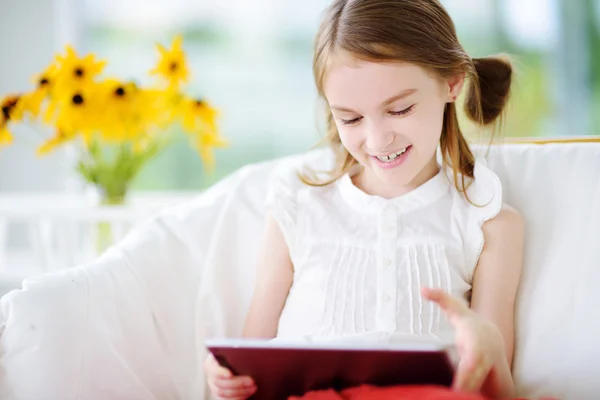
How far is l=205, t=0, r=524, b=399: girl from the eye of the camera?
1.08 m

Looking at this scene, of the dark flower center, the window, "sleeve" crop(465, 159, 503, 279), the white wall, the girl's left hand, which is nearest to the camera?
the girl's left hand

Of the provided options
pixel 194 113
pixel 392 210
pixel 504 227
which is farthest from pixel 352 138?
pixel 194 113

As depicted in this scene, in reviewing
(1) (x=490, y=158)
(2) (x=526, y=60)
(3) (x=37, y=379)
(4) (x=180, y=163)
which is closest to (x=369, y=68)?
(1) (x=490, y=158)

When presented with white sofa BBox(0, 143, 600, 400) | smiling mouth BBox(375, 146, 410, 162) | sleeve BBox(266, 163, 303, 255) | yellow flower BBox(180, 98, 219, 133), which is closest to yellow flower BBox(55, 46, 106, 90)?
yellow flower BBox(180, 98, 219, 133)

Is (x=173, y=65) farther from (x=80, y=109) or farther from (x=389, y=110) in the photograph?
(x=389, y=110)

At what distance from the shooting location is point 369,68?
1.07 metres

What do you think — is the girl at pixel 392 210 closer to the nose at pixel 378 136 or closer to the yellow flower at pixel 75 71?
the nose at pixel 378 136

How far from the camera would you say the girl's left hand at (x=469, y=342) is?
0.89m

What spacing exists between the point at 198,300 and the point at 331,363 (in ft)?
1.52

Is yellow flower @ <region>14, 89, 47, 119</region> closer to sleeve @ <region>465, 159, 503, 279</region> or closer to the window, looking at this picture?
sleeve @ <region>465, 159, 503, 279</region>

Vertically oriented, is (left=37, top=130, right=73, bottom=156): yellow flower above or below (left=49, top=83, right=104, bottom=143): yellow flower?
below

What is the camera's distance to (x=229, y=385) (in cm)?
98

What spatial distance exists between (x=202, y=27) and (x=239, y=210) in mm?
1850

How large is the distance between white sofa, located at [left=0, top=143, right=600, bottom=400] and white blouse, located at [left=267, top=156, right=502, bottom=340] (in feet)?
0.38
